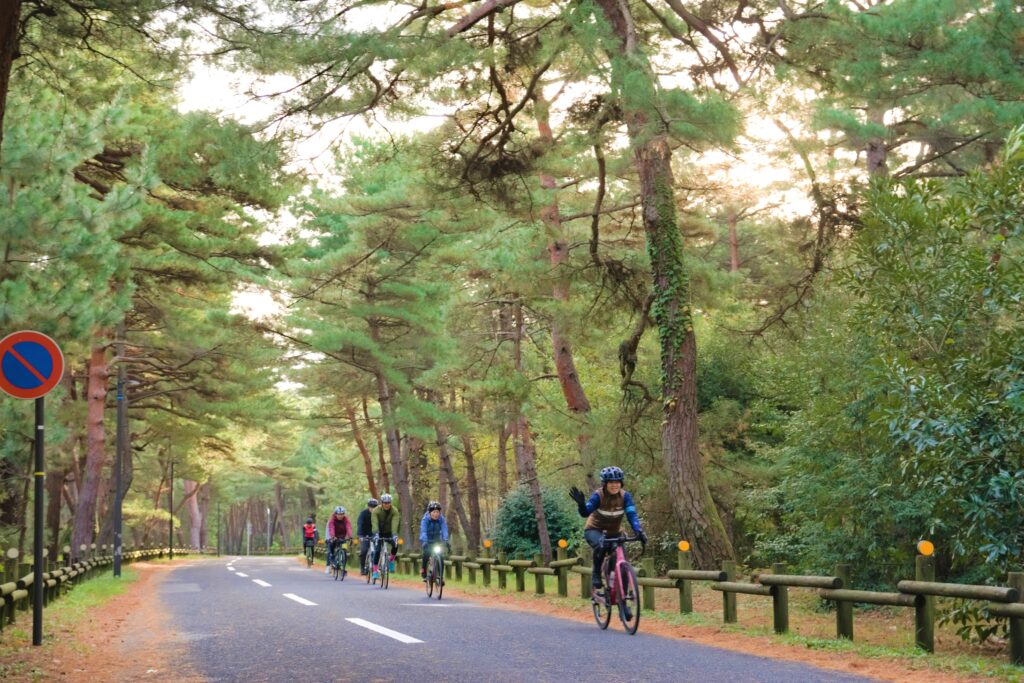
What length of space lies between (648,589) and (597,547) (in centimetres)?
352

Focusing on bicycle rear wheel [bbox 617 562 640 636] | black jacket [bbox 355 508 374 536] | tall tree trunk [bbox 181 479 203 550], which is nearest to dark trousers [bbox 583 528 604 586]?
bicycle rear wheel [bbox 617 562 640 636]

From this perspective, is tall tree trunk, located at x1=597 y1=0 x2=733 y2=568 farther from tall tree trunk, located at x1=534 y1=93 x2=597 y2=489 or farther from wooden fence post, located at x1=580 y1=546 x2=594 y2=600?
tall tree trunk, located at x1=534 y1=93 x2=597 y2=489

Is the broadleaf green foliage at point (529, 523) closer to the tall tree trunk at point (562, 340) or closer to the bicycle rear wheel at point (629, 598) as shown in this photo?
the tall tree trunk at point (562, 340)

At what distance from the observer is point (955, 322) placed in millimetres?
10789

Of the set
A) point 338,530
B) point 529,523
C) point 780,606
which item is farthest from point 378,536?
point 780,606

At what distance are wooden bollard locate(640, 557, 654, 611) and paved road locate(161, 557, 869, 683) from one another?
4.89 ft

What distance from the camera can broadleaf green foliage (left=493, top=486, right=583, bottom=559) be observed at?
29281mm

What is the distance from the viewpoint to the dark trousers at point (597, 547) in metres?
12.4

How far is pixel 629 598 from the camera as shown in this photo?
11.9m

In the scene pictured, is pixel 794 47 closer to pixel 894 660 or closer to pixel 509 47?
pixel 509 47

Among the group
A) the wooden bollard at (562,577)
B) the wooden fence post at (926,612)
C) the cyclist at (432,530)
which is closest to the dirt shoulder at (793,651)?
the wooden fence post at (926,612)

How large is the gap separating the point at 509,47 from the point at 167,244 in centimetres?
1522

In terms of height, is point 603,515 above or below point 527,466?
below

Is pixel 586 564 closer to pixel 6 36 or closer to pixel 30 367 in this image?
pixel 30 367
